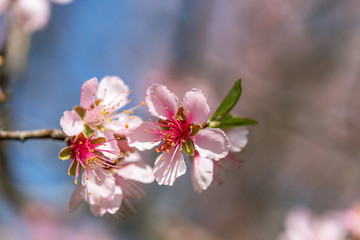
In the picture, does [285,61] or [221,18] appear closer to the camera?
[285,61]

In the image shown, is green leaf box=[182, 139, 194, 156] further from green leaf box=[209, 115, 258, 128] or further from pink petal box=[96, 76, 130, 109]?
pink petal box=[96, 76, 130, 109]

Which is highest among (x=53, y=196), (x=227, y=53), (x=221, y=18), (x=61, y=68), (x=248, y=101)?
(x=221, y=18)

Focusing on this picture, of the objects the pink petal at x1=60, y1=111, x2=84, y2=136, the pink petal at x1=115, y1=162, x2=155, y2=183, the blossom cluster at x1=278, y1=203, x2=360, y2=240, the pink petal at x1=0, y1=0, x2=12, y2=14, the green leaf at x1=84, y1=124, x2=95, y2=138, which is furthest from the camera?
the blossom cluster at x1=278, y1=203, x2=360, y2=240

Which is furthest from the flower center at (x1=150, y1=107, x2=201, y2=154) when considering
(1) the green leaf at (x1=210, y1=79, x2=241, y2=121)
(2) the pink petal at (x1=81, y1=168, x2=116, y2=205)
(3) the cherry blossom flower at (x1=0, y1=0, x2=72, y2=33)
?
(3) the cherry blossom flower at (x1=0, y1=0, x2=72, y2=33)

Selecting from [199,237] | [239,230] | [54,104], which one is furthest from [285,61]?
[54,104]

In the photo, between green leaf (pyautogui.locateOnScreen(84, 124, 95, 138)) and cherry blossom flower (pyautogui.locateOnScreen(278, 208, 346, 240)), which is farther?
cherry blossom flower (pyautogui.locateOnScreen(278, 208, 346, 240))

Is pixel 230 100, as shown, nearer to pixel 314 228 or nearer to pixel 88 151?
pixel 88 151

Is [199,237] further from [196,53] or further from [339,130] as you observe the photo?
[196,53]
